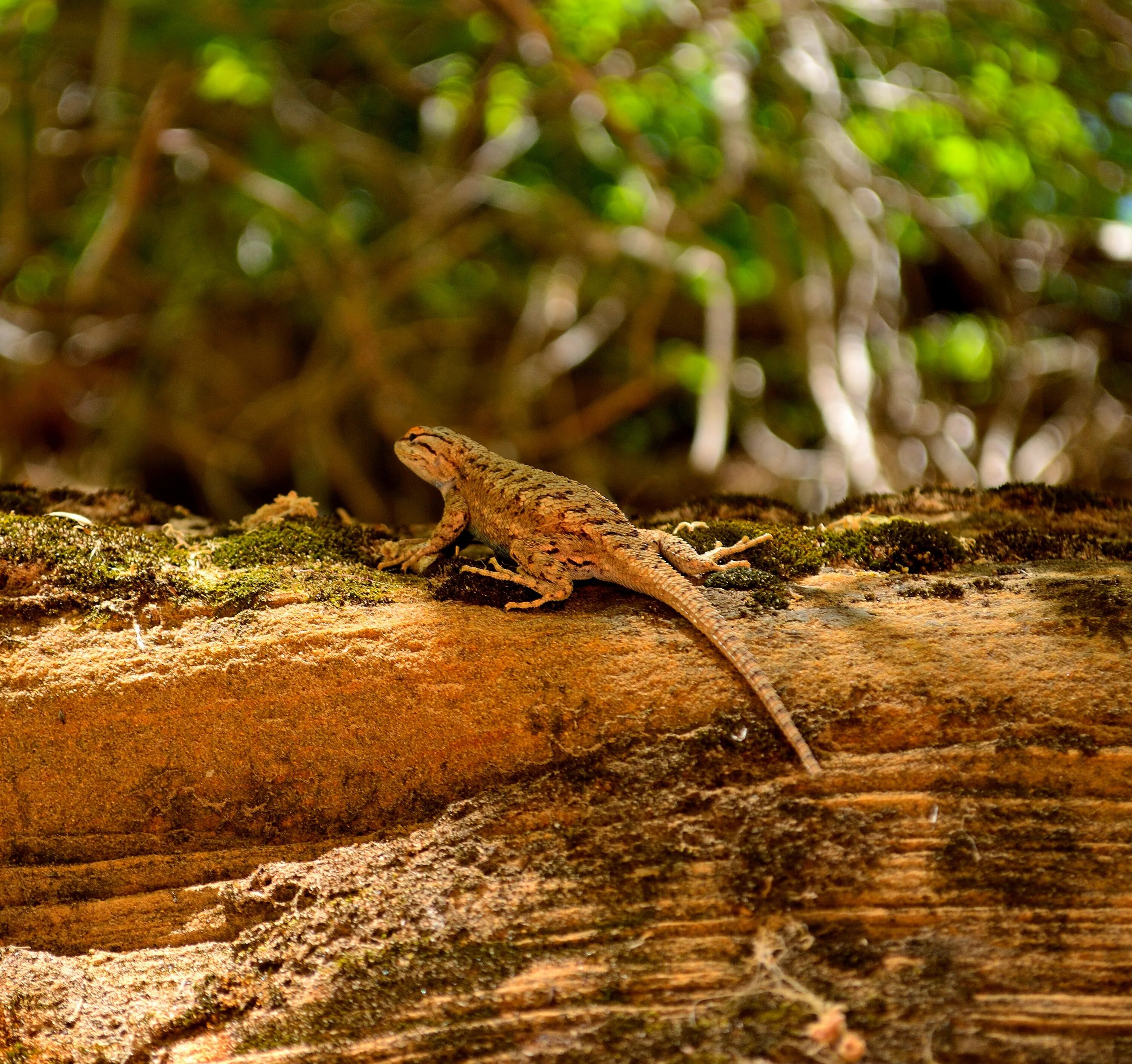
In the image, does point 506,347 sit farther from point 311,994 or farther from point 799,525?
point 311,994

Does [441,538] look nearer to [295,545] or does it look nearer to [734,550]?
[295,545]

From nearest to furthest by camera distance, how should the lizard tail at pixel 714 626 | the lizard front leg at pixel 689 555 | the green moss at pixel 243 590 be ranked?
1. the lizard tail at pixel 714 626
2. the green moss at pixel 243 590
3. the lizard front leg at pixel 689 555

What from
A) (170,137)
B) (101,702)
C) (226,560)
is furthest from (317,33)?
(101,702)

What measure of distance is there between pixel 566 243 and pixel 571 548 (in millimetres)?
5394

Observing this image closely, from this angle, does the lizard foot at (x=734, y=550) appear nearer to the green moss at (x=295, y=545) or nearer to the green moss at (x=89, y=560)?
the green moss at (x=295, y=545)

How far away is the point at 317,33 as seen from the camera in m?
7.52

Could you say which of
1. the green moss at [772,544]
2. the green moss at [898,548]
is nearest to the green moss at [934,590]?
the green moss at [898,548]

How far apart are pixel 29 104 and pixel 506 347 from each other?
443 cm

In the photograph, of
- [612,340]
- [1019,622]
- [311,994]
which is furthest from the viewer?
[612,340]

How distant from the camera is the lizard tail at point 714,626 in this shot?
88.3 inches

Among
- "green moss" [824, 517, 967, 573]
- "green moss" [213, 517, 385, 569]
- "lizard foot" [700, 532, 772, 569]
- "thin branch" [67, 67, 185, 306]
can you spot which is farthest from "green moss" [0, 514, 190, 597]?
"thin branch" [67, 67, 185, 306]

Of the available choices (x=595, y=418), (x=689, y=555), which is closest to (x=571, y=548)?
(x=689, y=555)

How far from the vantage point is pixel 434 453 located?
3789 millimetres

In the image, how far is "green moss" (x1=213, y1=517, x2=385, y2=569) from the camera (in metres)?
3.02
